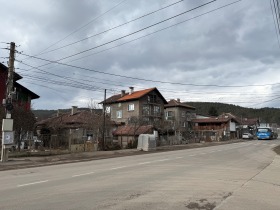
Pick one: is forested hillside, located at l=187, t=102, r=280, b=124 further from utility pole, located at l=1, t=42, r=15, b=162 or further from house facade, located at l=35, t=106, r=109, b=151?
utility pole, located at l=1, t=42, r=15, b=162

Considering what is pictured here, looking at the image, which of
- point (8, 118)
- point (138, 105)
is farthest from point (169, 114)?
point (8, 118)

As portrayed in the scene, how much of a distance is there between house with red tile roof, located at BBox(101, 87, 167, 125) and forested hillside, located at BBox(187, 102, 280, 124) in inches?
2349

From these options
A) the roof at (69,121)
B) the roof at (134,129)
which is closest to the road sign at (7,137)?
the roof at (69,121)

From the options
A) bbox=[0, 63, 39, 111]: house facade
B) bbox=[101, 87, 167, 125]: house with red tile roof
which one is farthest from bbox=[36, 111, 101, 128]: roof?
bbox=[101, 87, 167, 125]: house with red tile roof

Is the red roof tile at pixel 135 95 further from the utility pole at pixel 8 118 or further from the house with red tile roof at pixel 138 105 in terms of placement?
the utility pole at pixel 8 118

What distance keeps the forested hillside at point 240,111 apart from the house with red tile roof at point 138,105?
59.7m

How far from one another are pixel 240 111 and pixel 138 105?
78.8 m

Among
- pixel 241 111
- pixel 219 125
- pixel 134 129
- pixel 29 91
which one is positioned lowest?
pixel 134 129

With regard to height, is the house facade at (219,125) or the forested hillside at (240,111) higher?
the forested hillside at (240,111)

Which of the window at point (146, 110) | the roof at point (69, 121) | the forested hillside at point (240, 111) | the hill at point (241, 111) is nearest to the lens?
the roof at point (69, 121)

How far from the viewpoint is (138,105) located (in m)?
75.9

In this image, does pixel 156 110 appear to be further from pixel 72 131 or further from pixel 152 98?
pixel 72 131

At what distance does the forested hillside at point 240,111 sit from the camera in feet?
466

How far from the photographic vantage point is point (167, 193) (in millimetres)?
10164
